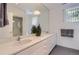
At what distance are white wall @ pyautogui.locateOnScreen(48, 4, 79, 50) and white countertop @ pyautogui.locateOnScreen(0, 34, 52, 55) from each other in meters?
0.19

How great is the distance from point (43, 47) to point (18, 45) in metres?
0.40

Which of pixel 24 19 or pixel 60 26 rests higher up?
pixel 24 19

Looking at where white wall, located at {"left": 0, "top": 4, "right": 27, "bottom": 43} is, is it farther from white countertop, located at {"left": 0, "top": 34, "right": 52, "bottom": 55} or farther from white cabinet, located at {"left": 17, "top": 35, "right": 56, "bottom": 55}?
white cabinet, located at {"left": 17, "top": 35, "right": 56, "bottom": 55}

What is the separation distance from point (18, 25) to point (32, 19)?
0.24 metres

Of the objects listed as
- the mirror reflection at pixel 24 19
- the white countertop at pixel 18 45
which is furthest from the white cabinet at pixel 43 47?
the mirror reflection at pixel 24 19

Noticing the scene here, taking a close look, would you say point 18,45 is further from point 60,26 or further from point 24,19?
point 60,26

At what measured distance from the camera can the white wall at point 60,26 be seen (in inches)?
61.8

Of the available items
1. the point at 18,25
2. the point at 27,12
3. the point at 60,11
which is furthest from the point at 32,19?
the point at 60,11

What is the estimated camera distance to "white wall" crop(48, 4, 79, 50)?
1.57m

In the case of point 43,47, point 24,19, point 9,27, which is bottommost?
point 43,47

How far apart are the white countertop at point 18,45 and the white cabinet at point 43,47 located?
56 millimetres

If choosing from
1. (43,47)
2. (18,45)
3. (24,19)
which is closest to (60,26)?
(43,47)

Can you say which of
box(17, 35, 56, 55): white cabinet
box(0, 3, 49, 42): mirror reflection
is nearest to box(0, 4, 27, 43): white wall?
box(0, 3, 49, 42): mirror reflection

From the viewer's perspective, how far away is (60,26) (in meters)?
1.63
